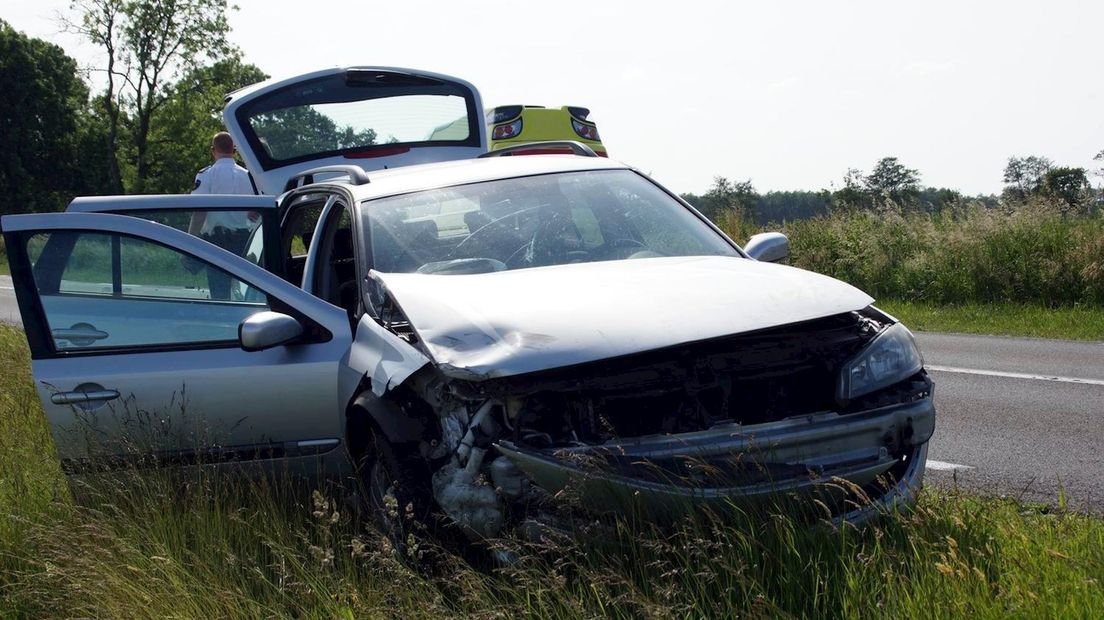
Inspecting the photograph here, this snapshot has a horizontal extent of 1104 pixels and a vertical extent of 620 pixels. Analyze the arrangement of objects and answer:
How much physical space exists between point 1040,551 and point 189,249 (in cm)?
351

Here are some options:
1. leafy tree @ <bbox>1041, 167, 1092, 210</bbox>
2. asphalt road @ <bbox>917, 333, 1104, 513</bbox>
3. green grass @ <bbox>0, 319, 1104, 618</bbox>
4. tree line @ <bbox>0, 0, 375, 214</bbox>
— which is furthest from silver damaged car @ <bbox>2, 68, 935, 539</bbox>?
tree line @ <bbox>0, 0, 375, 214</bbox>

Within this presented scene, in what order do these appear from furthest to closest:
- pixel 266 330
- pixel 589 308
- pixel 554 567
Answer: pixel 266 330, pixel 589 308, pixel 554 567

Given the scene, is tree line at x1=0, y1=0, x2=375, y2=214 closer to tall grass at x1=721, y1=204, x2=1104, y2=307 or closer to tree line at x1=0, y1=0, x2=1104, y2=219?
tree line at x1=0, y1=0, x2=1104, y2=219

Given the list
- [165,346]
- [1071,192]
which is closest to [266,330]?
[165,346]

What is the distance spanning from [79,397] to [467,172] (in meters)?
2.13

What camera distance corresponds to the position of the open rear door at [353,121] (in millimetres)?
8500

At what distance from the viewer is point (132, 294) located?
5.00m

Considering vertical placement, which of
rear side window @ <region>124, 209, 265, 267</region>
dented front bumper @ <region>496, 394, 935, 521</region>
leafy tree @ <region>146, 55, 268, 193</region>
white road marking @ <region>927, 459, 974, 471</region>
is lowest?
white road marking @ <region>927, 459, 974, 471</region>

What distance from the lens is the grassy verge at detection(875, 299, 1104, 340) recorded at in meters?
12.7

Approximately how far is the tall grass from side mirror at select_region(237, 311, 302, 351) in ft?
40.7

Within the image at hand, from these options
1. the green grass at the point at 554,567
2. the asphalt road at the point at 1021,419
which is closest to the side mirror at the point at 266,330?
the green grass at the point at 554,567

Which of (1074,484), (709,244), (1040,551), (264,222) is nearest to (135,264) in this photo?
(264,222)

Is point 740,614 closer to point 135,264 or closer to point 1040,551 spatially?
point 1040,551

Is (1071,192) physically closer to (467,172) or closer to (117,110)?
(467,172)
